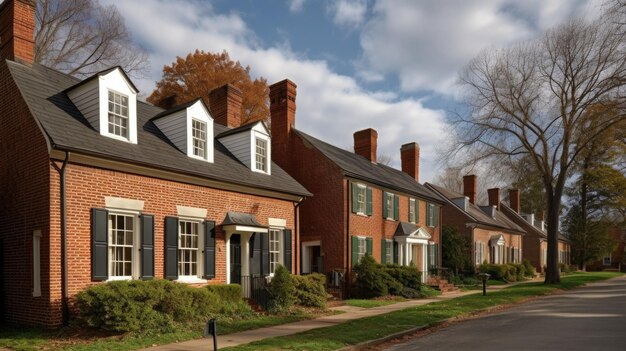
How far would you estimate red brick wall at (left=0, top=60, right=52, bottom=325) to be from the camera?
37.2 ft

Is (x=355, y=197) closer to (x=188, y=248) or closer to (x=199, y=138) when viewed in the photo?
(x=199, y=138)

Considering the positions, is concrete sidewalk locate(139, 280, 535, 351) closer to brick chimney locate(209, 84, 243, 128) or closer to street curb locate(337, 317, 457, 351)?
street curb locate(337, 317, 457, 351)

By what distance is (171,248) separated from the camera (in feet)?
44.9

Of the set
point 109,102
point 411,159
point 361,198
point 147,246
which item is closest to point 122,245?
point 147,246

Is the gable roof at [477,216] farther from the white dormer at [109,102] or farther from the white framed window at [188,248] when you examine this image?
the white dormer at [109,102]

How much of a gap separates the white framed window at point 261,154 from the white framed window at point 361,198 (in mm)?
5644

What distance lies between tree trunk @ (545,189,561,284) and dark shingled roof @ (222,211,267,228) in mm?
20742

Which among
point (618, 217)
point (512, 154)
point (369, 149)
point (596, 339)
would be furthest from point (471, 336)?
point (618, 217)

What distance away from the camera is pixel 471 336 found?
11.9 metres

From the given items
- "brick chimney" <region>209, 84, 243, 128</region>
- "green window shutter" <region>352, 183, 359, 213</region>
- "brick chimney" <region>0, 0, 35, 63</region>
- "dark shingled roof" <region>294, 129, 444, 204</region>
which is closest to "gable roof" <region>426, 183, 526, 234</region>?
"dark shingled roof" <region>294, 129, 444, 204</region>

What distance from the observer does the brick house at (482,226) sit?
37688 mm

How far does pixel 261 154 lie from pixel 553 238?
66.7ft

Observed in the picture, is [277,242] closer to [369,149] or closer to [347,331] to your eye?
[347,331]

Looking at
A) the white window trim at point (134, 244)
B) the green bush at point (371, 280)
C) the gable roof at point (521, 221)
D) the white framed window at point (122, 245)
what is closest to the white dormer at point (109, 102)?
the white window trim at point (134, 244)
